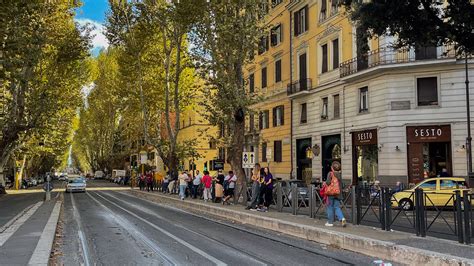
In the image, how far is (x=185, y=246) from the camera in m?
11.0

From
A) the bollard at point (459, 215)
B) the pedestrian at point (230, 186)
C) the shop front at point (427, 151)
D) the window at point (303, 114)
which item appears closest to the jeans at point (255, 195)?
the pedestrian at point (230, 186)

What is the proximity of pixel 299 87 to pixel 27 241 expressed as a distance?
2756 cm

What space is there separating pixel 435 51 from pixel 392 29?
12615 millimetres

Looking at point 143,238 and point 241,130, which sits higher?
point 241,130

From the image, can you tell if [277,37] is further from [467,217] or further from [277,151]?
[467,217]

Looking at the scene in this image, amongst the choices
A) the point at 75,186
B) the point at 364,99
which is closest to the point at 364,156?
the point at 364,99

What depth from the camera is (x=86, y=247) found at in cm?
1111

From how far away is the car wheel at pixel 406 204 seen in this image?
11258 mm

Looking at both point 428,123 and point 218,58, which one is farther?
point 428,123

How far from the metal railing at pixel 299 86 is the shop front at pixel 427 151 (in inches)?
387

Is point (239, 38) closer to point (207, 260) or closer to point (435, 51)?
point (435, 51)

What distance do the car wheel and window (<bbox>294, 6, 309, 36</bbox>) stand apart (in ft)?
85.5

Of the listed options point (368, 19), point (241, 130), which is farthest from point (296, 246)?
point (241, 130)

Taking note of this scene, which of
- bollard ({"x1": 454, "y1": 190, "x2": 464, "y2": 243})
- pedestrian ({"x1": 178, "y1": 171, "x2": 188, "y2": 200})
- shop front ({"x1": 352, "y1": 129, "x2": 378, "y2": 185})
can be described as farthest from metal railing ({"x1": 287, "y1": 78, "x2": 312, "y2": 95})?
bollard ({"x1": 454, "y1": 190, "x2": 464, "y2": 243})
